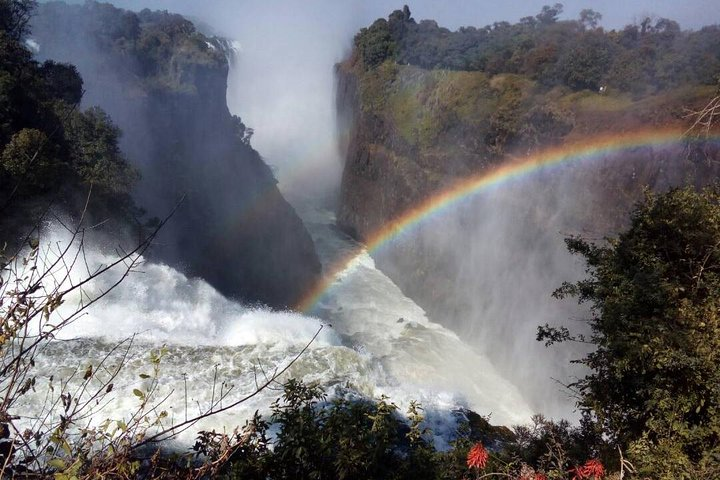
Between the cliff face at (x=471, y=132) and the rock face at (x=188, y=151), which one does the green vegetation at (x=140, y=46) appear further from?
the cliff face at (x=471, y=132)

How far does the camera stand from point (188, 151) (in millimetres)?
29156

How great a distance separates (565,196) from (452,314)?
9.12 m

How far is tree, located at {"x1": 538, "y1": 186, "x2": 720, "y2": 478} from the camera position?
6.06 metres

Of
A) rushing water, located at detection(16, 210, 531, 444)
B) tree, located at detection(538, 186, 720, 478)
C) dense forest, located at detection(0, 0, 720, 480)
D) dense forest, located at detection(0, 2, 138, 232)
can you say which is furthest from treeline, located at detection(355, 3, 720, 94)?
dense forest, located at detection(0, 2, 138, 232)

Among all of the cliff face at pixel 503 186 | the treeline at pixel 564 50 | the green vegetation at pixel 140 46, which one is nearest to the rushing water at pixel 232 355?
the cliff face at pixel 503 186

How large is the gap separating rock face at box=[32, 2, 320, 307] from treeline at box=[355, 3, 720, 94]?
16.5 m

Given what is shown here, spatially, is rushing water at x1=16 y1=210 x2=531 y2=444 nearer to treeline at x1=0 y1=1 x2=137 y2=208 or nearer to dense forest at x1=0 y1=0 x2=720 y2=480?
dense forest at x1=0 y1=0 x2=720 y2=480

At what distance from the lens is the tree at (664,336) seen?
6.06 metres

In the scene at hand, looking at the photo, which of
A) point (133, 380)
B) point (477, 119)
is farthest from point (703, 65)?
point (133, 380)

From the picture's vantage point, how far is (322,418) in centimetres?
524

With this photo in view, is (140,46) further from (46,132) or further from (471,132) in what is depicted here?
(471,132)

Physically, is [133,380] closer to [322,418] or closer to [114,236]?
[114,236]

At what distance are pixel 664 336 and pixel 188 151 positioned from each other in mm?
28916

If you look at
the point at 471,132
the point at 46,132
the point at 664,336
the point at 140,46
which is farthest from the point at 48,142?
the point at 471,132
